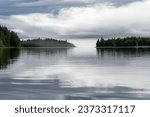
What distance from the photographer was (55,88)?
24328 mm

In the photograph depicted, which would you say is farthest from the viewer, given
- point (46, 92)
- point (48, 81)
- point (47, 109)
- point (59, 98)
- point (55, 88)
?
point (48, 81)

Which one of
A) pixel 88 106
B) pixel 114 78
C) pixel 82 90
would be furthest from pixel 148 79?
pixel 88 106

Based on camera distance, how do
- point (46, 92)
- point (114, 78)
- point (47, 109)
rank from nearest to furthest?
1. point (47, 109)
2. point (46, 92)
3. point (114, 78)

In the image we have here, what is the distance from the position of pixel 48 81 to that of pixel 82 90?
503 cm

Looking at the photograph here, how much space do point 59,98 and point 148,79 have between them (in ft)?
33.9

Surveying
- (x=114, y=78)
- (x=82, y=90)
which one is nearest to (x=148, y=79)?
(x=114, y=78)

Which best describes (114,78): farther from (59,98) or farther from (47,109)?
(47,109)

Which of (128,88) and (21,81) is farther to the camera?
(21,81)

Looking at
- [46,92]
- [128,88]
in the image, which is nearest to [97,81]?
[128,88]

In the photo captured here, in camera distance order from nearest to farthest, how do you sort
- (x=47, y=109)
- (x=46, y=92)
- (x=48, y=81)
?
(x=47, y=109) < (x=46, y=92) < (x=48, y=81)

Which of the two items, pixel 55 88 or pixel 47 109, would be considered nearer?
pixel 47 109

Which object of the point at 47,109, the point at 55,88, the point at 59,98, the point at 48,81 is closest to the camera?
the point at 47,109

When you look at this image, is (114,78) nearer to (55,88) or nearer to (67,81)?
(67,81)

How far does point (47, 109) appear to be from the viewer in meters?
15.5
